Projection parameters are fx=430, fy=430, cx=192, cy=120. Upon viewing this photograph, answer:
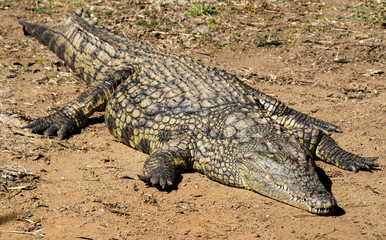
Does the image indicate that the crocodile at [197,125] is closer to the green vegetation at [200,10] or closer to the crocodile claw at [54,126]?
the crocodile claw at [54,126]

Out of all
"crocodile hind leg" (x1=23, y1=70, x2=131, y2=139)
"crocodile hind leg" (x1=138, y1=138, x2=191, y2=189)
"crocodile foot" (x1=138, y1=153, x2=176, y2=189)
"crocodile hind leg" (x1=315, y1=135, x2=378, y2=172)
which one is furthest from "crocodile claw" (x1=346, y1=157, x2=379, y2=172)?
"crocodile hind leg" (x1=23, y1=70, x2=131, y2=139)

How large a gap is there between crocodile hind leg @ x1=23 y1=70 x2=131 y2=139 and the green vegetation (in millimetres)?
3528

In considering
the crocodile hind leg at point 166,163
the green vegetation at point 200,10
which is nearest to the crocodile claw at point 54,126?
the crocodile hind leg at point 166,163

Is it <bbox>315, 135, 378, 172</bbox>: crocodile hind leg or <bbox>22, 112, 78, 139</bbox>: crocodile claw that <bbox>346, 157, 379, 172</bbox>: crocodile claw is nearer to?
<bbox>315, 135, 378, 172</bbox>: crocodile hind leg

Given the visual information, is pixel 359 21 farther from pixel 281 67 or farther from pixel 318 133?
pixel 318 133

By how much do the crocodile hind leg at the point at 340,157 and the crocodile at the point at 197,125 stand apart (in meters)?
0.01

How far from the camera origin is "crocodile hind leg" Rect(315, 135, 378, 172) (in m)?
5.05

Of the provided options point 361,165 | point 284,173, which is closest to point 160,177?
point 284,173

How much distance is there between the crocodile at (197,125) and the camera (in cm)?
444

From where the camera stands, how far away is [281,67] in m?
7.66

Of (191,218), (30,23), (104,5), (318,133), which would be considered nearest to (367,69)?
(318,133)

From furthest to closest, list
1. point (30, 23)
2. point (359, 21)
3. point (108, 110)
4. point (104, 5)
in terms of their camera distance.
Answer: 1. point (104, 5)
2. point (359, 21)
3. point (30, 23)
4. point (108, 110)

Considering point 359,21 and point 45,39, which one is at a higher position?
point 359,21

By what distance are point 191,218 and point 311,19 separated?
6307mm
